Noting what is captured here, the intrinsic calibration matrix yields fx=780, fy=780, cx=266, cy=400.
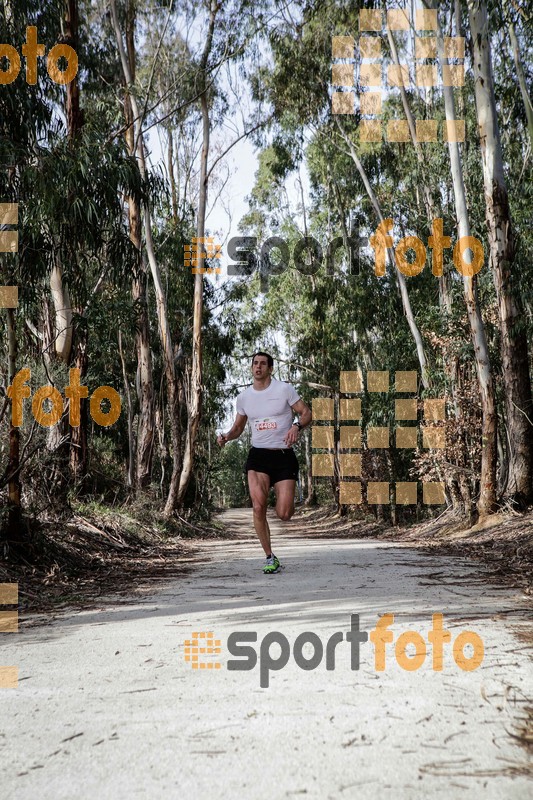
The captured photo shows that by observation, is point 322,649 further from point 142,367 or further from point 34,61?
point 142,367

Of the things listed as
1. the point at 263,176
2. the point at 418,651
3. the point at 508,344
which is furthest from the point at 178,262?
the point at 418,651

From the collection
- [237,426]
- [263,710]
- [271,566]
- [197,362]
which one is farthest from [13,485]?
[197,362]

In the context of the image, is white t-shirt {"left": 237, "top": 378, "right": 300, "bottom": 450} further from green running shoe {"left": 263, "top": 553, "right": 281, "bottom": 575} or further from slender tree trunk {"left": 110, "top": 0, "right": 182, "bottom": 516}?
slender tree trunk {"left": 110, "top": 0, "right": 182, "bottom": 516}

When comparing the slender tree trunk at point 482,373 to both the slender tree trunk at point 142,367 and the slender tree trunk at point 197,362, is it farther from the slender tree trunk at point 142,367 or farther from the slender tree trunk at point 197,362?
the slender tree trunk at point 142,367

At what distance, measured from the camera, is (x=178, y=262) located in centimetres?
2070

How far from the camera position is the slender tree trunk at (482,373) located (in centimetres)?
1064

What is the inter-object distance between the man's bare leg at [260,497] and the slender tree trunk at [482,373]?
4.83 meters

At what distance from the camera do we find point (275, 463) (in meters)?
6.59

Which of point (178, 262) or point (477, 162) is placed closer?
point (477, 162)

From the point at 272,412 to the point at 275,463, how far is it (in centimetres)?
43

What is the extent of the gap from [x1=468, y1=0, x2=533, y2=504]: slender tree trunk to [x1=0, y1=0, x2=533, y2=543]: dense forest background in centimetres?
3

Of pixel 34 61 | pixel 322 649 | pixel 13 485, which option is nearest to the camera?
pixel 322 649

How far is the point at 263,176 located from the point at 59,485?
19.4m

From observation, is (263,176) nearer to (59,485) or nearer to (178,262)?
(178,262)
